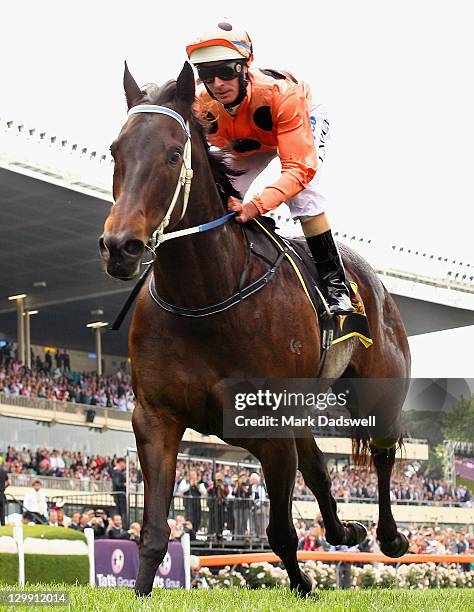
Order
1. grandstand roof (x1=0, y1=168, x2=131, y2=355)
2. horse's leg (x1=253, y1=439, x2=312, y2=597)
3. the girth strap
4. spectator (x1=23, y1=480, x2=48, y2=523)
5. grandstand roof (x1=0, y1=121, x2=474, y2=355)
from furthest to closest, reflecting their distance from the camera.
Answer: grandstand roof (x1=0, y1=168, x2=131, y2=355) → grandstand roof (x1=0, y1=121, x2=474, y2=355) → spectator (x1=23, y1=480, x2=48, y2=523) → horse's leg (x1=253, y1=439, x2=312, y2=597) → the girth strap

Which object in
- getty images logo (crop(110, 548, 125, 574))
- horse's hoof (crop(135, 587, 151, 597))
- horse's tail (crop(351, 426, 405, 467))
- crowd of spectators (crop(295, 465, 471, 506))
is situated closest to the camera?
horse's hoof (crop(135, 587, 151, 597))

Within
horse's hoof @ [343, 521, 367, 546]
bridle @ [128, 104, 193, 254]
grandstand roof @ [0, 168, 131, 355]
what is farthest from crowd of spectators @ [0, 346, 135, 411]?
bridle @ [128, 104, 193, 254]

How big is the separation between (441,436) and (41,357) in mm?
16548

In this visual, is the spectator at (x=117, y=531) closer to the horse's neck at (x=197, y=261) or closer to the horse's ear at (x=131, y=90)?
the horse's neck at (x=197, y=261)

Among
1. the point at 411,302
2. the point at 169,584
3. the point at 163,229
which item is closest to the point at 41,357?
the point at 411,302

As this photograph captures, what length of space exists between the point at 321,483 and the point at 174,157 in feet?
9.14

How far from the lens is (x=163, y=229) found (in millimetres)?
4895

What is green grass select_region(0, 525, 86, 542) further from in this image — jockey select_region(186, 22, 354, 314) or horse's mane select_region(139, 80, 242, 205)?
horse's mane select_region(139, 80, 242, 205)

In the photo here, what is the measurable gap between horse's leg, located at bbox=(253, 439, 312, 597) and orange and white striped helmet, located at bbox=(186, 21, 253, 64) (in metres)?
1.95

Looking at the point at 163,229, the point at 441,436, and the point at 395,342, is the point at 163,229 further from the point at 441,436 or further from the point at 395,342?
the point at 441,436

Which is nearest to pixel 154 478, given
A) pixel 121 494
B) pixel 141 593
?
pixel 141 593

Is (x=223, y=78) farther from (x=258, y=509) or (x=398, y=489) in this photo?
(x=398, y=489)

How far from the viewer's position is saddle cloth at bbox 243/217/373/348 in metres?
5.76

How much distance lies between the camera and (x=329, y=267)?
20.5 feet
